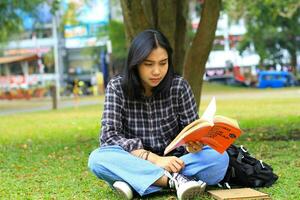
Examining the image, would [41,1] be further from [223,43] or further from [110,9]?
[223,43]

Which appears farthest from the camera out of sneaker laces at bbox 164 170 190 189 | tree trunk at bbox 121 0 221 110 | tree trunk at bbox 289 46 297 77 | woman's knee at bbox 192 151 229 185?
tree trunk at bbox 289 46 297 77

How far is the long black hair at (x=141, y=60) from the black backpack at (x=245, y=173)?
2.47 ft

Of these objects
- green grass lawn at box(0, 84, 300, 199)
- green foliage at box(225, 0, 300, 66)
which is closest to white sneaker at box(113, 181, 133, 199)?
green grass lawn at box(0, 84, 300, 199)

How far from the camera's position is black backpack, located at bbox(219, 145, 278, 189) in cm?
432

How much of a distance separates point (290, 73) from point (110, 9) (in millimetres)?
15733

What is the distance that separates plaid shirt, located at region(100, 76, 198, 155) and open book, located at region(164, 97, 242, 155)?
44cm

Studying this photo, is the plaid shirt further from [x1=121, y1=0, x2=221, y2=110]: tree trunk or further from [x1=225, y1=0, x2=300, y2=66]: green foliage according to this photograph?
[x1=225, y1=0, x2=300, y2=66]: green foliage

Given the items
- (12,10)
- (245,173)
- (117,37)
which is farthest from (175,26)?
(117,37)

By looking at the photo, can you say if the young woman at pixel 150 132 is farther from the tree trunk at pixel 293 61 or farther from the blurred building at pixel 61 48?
the tree trunk at pixel 293 61

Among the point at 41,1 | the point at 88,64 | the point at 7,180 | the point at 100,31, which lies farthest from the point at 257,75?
the point at 7,180

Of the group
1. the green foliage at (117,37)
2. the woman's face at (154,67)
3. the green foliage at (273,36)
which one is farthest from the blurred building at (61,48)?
the woman's face at (154,67)

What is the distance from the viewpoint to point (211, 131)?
387cm

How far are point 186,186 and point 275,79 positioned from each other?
38045 mm

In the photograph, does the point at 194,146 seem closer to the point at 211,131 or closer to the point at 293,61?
the point at 211,131
